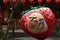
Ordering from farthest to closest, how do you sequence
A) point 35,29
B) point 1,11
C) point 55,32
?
point 1,11, point 55,32, point 35,29

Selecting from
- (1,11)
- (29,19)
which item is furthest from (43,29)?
(1,11)

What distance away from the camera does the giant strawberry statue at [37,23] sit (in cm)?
226

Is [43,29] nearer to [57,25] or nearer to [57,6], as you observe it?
[57,25]

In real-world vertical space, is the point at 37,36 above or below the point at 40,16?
below

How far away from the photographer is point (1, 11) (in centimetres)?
1134

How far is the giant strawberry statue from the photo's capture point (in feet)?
7.42

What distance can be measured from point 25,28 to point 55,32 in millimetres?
7762

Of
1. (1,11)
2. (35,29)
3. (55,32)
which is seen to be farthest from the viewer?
(1,11)

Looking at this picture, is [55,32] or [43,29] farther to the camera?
[55,32]

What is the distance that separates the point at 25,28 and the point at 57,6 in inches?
372

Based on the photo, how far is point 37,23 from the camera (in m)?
2.25

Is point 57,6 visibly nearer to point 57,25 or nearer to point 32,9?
point 57,25

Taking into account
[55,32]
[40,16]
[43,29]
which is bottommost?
[55,32]

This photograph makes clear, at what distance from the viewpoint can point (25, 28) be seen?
2289 millimetres
